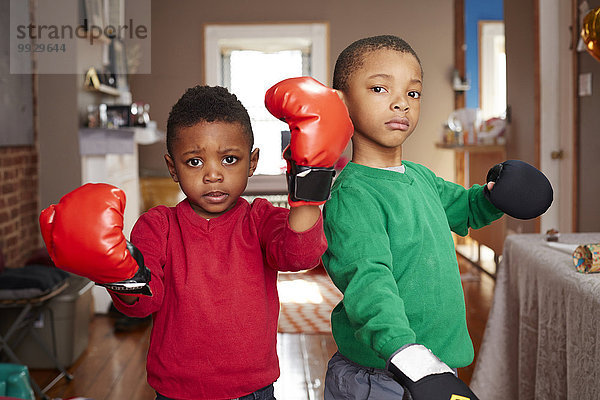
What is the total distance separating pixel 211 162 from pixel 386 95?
29 centimetres

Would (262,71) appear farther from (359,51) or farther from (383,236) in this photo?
(383,236)

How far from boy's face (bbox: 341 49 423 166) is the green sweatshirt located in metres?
0.08

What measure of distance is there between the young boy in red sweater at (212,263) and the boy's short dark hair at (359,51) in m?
0.18

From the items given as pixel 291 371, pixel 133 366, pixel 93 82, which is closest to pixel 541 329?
pixel 291 371

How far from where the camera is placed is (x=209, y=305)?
3.35 ft

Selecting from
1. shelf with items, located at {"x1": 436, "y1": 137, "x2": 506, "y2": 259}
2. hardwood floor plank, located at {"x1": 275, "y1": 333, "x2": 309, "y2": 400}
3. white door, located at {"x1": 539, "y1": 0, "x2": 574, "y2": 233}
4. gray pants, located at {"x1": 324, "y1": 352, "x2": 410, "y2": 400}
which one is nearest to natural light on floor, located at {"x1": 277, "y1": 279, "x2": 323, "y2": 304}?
hardwood floor plank, located at {"x1": 275, "y1": 333, "x2": 309, "y2": 400}

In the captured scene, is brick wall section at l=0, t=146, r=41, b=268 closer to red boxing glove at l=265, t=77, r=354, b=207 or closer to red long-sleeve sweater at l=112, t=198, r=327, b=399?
red long-sleeve sweater at l=112, t=198, r=327, b=399

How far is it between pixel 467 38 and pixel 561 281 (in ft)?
20.0

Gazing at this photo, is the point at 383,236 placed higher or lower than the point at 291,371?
higher

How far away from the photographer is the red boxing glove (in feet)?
2.65

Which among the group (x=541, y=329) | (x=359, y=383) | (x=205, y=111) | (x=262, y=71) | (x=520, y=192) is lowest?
(x=541, y=329)

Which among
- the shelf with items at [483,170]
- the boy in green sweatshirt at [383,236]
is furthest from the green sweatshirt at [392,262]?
the shelf with items at [483,170]

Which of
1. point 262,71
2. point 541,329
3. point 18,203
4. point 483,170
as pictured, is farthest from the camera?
point 262,71

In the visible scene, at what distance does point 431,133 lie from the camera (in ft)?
21.9
